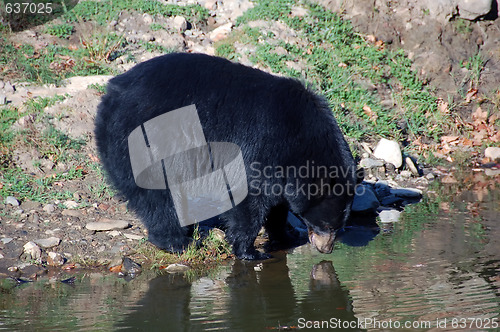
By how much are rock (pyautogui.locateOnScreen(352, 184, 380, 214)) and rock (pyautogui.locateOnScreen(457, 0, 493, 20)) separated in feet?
14.1

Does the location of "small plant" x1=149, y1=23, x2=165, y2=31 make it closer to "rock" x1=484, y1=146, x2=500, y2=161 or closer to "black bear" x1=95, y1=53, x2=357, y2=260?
"black bear" x1=95, y1=53, x2=357, y2=260

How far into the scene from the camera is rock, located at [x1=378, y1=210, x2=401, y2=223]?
19.9ft

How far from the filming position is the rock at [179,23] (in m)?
8.55

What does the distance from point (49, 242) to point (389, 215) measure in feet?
10.5

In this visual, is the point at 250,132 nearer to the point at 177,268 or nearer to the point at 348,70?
the point at 177,268

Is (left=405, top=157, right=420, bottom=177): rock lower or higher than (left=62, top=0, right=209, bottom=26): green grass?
lower

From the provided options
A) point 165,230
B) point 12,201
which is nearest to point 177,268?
point 165,230

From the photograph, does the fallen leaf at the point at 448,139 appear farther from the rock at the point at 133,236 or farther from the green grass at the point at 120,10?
the rock at the point at 133,236

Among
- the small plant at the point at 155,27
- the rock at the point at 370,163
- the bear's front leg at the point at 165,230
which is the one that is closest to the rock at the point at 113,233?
the bear's front leg at the point at 165,230

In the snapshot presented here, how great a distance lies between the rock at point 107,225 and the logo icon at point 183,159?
72 cm

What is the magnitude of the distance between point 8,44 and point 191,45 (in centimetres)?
232

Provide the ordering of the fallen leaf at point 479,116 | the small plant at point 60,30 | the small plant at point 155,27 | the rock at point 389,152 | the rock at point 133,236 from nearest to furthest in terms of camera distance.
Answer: the rock at point 133,236 → the rock at point 389,152 → the small plant at point 60,30 → the fallen leaf at point 479,116 → the small plant at point 155,27

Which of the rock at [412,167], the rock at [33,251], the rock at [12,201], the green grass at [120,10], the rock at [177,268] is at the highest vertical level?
the green grass at [120,10]

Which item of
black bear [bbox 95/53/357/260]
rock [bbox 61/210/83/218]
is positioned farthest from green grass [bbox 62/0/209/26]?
black bear [bbox 95/53/357/260]
